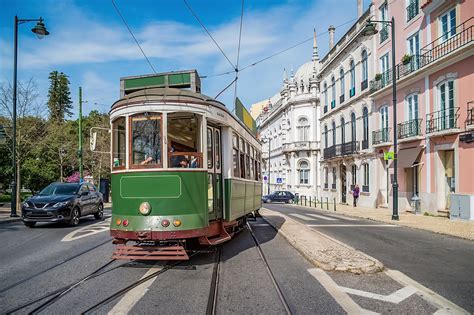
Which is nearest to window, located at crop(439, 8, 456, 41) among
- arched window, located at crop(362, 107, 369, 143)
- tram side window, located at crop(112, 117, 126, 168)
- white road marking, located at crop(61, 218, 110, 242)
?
arched window, located at crop(362, 107, 369, 143)

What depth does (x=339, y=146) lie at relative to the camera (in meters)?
36.5

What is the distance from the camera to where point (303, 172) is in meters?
52.8

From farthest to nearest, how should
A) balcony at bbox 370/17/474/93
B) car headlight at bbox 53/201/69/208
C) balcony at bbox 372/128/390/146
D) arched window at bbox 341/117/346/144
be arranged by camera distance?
arched window at bbox 341/117/346/144 < balcony at bbox 372/128/390/146 < balcony at bbox 370/17/474/93 < car headlight at bbox 53/201/69/208

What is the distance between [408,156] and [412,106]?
3063mm

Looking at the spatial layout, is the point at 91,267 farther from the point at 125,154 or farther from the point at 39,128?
the point at 39,128

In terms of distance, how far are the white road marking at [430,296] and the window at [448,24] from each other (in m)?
16.6

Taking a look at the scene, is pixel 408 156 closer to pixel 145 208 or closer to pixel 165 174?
pixel 165 174

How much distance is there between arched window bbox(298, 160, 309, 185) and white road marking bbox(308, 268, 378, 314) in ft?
149

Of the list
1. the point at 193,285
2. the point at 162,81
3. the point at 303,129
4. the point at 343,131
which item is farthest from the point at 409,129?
the point at 303,129

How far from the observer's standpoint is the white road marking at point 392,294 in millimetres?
5473

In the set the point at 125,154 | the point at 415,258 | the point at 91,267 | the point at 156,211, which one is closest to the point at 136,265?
the point at 91,267

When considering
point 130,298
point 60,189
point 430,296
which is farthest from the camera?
point 60,189

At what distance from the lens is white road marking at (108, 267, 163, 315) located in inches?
196

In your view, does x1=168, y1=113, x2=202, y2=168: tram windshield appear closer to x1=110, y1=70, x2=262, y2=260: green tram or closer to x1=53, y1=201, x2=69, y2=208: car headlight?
x1=110, y1=70, x2=262, y2=260: green tram
